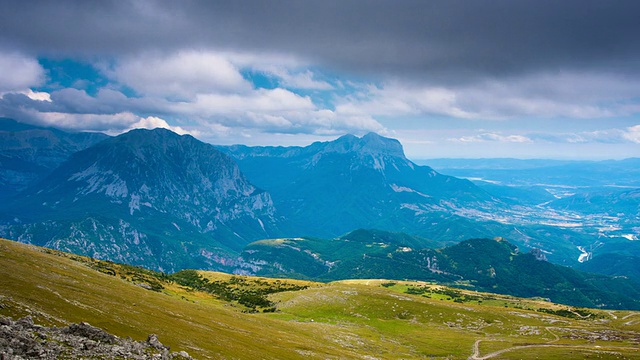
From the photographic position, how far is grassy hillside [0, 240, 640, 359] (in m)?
56.5

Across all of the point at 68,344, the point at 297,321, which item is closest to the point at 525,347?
the point at 297,321

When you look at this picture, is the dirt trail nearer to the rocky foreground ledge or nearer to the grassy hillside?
the grassy hillside

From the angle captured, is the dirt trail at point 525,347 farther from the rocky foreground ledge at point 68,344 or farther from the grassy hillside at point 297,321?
the rocky foreground ledge at point 68,344

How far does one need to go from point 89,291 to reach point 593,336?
512ft

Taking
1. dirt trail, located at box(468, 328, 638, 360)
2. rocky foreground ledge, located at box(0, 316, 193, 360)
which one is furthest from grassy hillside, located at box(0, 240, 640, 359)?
rocky foreground ledge, located at box(0, 316, 193, 360)

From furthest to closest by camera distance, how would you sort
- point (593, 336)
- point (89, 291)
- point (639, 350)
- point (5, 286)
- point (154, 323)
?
point (593, 336) → point (639, 350) → point (89, 291) → point (154, 323) → point (5, 286)

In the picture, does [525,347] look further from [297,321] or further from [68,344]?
[68,344]

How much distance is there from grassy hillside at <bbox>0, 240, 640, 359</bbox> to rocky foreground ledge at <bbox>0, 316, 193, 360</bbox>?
4531mm

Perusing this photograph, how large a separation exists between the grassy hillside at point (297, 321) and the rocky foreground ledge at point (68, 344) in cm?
453

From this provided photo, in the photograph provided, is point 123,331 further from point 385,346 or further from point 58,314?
point 385,346

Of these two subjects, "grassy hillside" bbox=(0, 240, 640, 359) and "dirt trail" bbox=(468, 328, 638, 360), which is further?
"dirt trail" bbox=(468, 328, 638, 360)

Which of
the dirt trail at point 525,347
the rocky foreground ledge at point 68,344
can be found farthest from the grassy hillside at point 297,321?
the rocky foreground ledge at point 68,344

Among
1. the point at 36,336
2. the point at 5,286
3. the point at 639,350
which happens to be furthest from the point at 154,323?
the point at 639,350

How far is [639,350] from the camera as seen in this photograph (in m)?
102
